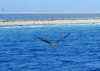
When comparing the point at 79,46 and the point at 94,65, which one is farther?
the point at 79,46

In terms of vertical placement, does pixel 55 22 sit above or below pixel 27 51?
below

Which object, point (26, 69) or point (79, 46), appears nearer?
point (26, 69)

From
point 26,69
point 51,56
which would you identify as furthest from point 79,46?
point 26,69

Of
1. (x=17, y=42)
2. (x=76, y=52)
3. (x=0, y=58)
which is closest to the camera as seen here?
(x=0, y=58)

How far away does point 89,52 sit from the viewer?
44.4 m

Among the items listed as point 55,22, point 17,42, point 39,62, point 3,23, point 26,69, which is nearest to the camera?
point 26,69

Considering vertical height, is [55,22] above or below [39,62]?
below

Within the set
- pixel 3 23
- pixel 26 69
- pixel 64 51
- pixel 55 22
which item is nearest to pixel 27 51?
pixel 64 51

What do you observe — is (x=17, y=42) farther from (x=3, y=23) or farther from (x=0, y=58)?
(x=3, y=23)

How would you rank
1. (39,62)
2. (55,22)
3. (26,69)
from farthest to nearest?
(55,22) < (39,62) < (26,69)

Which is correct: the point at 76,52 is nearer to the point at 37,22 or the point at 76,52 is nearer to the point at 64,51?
the point at 64,51

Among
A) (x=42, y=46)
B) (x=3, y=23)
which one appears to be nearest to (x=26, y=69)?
(x=42, y=46)

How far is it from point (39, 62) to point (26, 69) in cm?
335

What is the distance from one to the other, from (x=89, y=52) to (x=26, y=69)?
11106 millimetres
